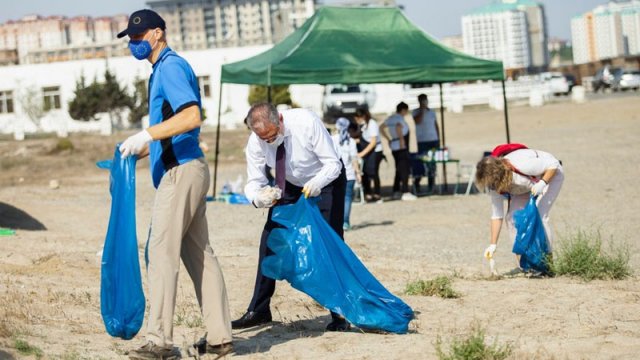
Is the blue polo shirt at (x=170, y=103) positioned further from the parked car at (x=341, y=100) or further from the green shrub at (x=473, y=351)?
the parked car at (x=341, y=100)

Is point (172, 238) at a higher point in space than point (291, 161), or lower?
lower

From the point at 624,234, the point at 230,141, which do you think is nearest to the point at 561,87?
the point at 230,141

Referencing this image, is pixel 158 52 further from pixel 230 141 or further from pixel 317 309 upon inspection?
pixel 230 141

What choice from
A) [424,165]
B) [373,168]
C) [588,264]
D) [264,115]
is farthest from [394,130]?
[264,115]

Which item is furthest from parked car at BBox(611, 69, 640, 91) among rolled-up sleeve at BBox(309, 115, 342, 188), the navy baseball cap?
the navy baseball cap

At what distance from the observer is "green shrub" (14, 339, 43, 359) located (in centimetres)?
642

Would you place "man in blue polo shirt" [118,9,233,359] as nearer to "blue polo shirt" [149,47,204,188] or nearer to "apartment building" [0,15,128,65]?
"blue polo shirt" [149,47,204,188]

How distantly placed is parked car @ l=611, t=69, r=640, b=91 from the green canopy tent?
4074 centimetres

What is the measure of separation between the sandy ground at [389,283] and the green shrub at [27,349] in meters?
0.05

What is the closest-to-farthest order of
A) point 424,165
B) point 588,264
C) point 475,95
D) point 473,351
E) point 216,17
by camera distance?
1. point 473,351
2. point 588,264
3. point 424,165
4. point 475,95
5. point 216,17

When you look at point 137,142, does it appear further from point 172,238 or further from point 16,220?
point 16,220

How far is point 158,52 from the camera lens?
629 centimetres

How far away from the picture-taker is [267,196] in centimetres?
686

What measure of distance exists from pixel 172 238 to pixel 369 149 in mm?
11584
